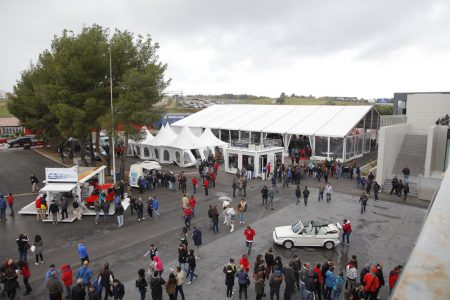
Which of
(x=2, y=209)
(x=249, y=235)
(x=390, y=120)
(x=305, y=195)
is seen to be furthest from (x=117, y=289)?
(x=390, y=120)

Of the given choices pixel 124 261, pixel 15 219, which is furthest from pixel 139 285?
pixel 15 219

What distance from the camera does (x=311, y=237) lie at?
13484mm

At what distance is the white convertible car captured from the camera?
13.5 meters

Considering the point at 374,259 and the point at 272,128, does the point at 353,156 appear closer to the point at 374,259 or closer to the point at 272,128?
the point at 272,128

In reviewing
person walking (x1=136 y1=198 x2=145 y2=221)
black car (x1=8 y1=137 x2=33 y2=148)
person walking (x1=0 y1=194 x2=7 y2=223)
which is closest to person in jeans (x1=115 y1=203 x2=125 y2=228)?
person walking (x1=136 y1=198 x2=145 y2=221)

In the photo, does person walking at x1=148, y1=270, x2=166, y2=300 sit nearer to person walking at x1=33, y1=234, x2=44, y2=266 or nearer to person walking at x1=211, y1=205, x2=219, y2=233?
person walking at x1=33, y1=234, x2=44, y2=266

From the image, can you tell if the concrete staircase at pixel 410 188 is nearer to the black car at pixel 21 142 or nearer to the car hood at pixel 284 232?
the car hood at pixel 284 232

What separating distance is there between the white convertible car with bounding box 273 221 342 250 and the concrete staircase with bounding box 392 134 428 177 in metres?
13.5

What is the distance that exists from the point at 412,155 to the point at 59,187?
2399cm

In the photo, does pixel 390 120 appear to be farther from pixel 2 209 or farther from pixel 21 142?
pixel 21 142

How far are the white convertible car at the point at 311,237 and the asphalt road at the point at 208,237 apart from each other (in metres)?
0.27

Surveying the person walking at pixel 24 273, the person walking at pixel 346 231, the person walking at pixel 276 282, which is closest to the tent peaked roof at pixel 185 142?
the person walking at pixel 346 231

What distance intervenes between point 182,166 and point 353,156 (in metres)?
15.7

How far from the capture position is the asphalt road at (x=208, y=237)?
1195 cm
